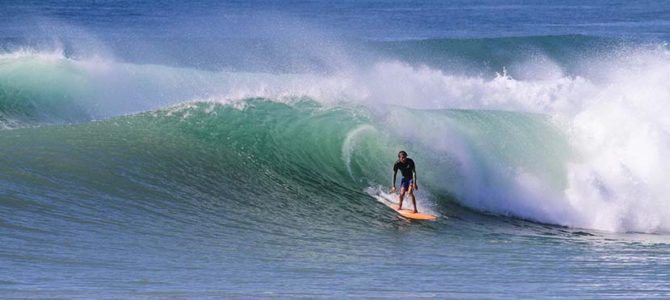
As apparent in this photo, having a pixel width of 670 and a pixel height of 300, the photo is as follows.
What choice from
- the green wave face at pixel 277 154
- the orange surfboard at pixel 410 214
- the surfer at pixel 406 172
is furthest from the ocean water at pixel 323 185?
the surfer at pixel 406 172

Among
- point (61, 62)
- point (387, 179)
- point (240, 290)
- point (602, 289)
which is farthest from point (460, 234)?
point (61, 62)

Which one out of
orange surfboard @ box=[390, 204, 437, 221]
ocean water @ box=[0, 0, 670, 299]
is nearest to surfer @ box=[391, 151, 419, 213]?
orange surfboard @ box=[390, 204, 437, 221]

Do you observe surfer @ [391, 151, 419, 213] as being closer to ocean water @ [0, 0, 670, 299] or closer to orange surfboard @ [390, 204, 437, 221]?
orange surfboard @ [390, 204, 437, 221]

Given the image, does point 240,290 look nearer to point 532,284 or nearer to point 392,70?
point 532,284

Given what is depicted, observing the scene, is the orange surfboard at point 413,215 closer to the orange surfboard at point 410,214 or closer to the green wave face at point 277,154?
the orange surfboard at point 410,214

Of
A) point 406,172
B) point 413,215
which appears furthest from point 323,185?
point 413,215

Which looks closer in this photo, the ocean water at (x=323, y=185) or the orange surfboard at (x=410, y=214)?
the ocean water at (x=323, y=185)

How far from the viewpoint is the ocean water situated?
10.7 meters

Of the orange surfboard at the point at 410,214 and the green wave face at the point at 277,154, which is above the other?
the green wave face at the point at 277,154

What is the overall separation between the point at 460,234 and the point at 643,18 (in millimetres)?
45876

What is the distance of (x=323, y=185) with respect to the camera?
662 inches

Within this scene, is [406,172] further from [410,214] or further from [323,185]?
[323,185]

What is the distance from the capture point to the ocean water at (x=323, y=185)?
10734 millimetres

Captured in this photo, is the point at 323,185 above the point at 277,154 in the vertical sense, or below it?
below
